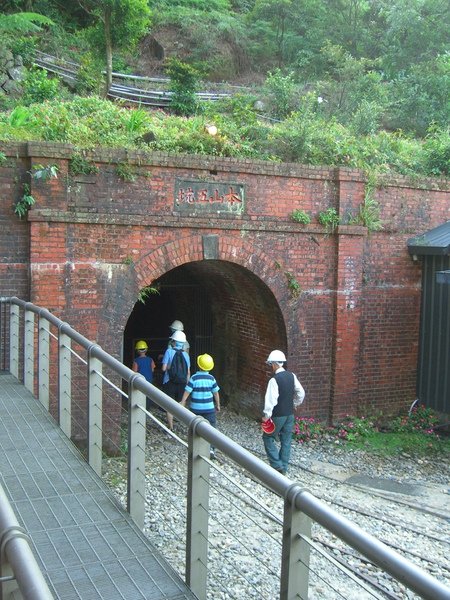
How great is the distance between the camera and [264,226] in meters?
11.1

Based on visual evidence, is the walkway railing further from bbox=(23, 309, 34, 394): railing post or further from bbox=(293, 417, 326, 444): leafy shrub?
bbox=(293, 417, 326, 444): leafy shrub

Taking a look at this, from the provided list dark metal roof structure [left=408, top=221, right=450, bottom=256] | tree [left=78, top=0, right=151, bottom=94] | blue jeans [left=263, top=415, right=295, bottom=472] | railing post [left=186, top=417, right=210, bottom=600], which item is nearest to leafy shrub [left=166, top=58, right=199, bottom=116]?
tree [left=78, top=0, right=151, bottom=94]

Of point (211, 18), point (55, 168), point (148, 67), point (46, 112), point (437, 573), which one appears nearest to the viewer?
point (437, 573)

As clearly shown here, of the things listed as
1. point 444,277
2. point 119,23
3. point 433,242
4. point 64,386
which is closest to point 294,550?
point 64,386

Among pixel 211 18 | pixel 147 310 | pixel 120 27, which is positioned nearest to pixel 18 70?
pixel 120 27

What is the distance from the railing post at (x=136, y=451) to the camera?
457 cm

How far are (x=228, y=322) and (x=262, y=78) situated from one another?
67.1 ft

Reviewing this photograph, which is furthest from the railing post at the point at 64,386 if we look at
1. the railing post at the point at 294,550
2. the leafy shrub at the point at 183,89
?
the leafy shrub at the point at 183,89

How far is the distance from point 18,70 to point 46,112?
12136 mm

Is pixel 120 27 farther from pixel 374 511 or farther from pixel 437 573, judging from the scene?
pixel 437 573

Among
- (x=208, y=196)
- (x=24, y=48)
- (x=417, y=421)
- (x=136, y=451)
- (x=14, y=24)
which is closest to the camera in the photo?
(x=136, y=451)

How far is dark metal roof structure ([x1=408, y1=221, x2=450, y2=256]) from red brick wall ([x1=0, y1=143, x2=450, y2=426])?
19cm

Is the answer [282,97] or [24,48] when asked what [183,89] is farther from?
[24,48]

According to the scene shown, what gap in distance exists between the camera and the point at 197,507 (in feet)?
12.3
